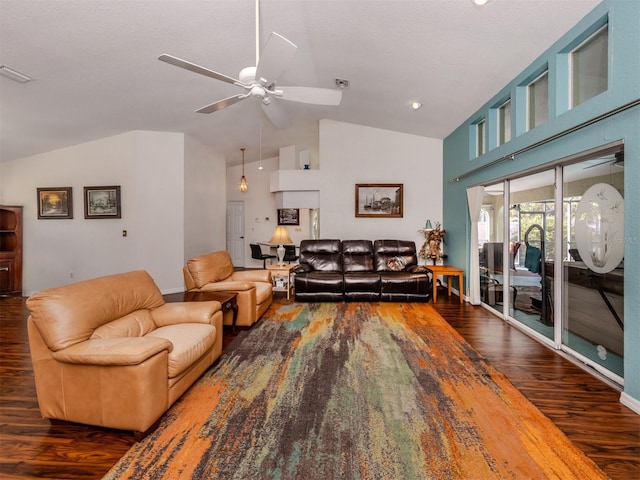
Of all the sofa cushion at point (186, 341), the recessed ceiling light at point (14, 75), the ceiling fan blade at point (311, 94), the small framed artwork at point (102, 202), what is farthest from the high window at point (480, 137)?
the small framed artwork at point (102, 202)

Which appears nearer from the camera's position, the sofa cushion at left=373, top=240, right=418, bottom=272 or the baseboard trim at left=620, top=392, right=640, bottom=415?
the baseboard trim at left=620, top=392, right=640, bottom=415

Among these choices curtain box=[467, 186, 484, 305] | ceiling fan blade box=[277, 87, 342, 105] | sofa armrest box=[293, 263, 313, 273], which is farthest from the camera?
sofa armrest box=[293, 263, 313, 273]

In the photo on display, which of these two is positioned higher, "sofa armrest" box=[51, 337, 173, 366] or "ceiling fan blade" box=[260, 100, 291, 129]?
"ceiling fan blade" box=[260, 100, 291, 129]

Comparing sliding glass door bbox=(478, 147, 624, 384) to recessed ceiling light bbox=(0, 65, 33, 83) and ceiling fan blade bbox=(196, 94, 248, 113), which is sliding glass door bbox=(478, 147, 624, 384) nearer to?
ceiling fan blade bbox=(196, 94, 248, 113)

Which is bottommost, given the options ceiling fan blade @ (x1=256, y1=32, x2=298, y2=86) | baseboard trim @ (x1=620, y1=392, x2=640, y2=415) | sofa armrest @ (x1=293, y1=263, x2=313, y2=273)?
baseboard trim @ (x1=620, y1=392, x2=640, y2=415)

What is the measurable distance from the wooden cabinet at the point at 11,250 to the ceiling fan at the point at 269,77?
517cm

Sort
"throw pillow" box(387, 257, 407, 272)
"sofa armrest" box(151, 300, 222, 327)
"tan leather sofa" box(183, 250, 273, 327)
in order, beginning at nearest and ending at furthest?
"sofa armrest" box(151, 300, 222, 327) < "tan leather sofa" box(183, 250, 273, 327) < "throw pillow" box(387, 257, 407, 272)

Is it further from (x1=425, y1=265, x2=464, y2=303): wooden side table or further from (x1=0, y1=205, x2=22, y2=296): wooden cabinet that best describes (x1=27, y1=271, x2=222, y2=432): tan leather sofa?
(x1=0, y1=205, x2=22, y2=296): wooden cabinet

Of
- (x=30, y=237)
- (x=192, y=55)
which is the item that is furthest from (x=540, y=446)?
(x=30, y=237)

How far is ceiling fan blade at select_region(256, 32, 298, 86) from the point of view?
6.60ft

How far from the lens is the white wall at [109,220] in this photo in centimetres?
543

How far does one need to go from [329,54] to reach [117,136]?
4135mm

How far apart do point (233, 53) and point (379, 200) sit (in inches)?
Answer: 144

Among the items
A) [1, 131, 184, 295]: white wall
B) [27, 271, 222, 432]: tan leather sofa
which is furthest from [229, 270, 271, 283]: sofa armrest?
[27, 271, 222, 432]: tan leather sofa
